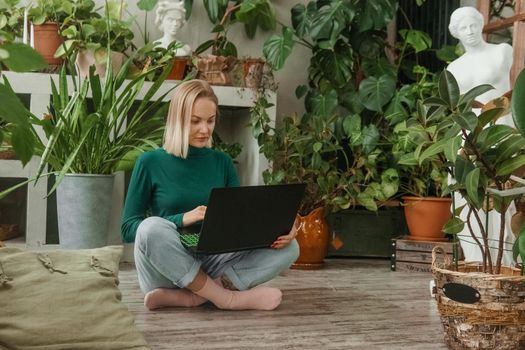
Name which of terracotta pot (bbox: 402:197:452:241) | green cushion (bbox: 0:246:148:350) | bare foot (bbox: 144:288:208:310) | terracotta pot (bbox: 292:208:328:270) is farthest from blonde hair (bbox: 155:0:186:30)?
green cushion (bbox: 0:246:148:350)

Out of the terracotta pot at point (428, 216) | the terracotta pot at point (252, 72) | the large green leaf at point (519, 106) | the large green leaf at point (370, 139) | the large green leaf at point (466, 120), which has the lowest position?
the terracotta pot at point (428, 216)

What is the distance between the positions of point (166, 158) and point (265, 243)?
0.51 m

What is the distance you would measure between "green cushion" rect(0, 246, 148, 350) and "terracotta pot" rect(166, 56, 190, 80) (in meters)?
1.96

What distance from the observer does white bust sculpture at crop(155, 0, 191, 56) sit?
13.0 feet

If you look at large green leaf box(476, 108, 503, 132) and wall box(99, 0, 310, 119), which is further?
wall box(99, 0, 310, 119)

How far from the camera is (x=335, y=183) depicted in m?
3.94

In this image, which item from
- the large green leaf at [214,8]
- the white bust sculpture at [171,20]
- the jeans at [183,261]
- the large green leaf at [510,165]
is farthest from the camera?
the large green leaf at [214,8]

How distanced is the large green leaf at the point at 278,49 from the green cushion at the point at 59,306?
219 centimetres

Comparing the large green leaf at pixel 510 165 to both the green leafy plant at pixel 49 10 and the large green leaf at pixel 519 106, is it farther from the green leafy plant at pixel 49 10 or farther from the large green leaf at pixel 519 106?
the green leafy plant at pixel 49 10

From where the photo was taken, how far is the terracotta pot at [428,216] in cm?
392

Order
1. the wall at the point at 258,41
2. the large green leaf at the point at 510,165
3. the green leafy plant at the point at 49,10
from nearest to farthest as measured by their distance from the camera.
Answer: the large green leaf at the point at 510,165, the green leafy plant at the point at 49,10, the wall at the point at 258,41

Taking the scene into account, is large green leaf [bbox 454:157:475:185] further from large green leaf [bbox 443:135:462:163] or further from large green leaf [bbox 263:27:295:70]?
large green leaf [bbox 263:27:295:70]

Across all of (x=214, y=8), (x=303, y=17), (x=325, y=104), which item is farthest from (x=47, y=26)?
(x=325, y=104)

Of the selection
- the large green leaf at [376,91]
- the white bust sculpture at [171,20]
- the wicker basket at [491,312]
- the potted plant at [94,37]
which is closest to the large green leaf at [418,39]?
the large green leaf at [376,91]
